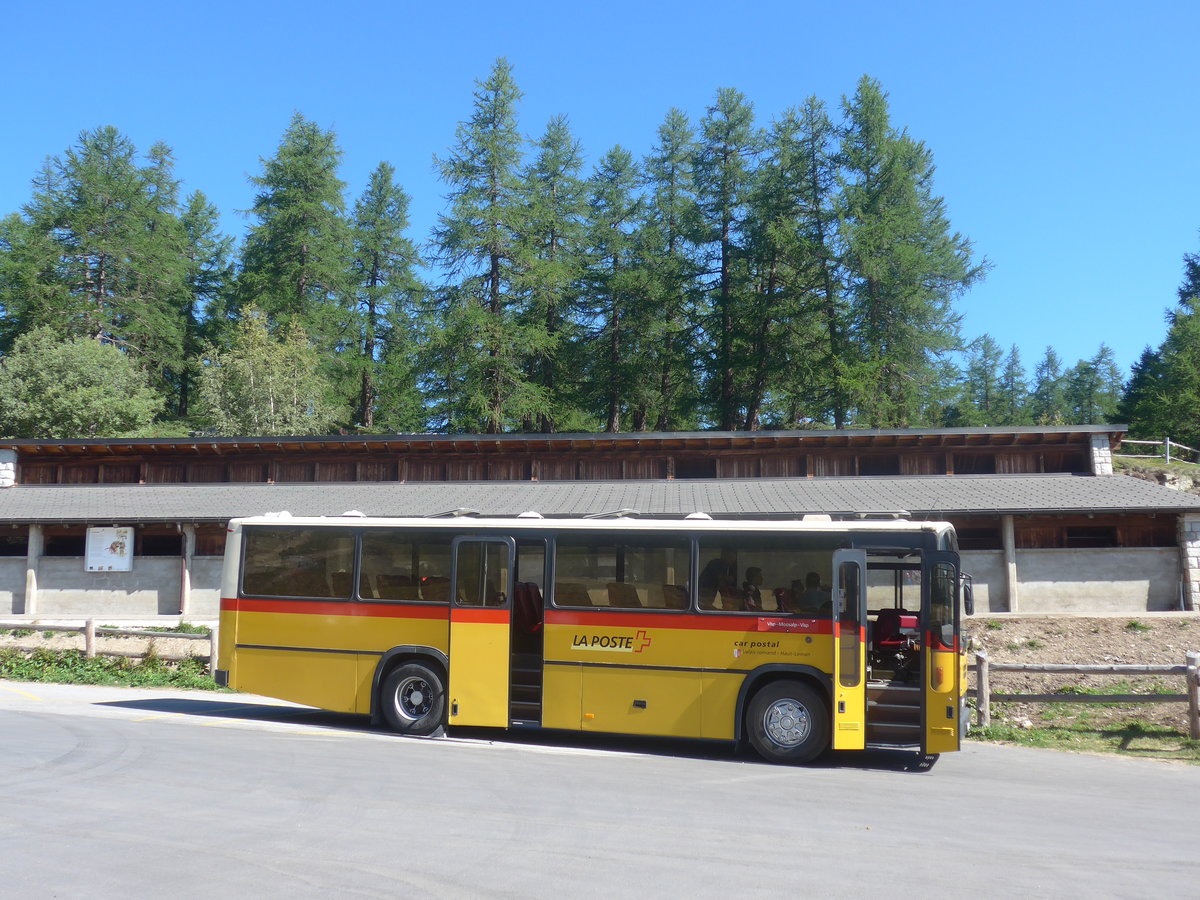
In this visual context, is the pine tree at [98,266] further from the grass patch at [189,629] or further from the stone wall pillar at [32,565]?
the grass patch at [189,629]

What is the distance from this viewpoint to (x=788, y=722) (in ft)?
37.1

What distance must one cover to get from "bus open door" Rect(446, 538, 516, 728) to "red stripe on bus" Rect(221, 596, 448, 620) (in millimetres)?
381

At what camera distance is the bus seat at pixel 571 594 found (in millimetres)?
12141

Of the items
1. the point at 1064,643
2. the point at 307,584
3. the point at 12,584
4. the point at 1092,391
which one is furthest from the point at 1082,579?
the point at 1092,391

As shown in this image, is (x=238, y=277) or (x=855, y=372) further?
(x=238, y=277)

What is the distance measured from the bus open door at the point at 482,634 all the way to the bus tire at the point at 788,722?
3.24m

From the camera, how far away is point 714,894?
602 cm

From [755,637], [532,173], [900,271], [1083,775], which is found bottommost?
[1083,775]

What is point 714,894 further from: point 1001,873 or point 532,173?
point 532,173

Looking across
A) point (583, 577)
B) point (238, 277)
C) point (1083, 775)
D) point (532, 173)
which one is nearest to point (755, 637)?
point (583, 577)

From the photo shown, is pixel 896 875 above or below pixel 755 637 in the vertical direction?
below

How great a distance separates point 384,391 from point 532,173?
14.1 m

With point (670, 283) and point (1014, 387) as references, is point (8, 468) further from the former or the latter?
point (1014, 387)

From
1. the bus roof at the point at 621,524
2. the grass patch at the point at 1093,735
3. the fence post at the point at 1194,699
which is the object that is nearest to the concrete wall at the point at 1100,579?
the grass patch at the point at 1093,735
